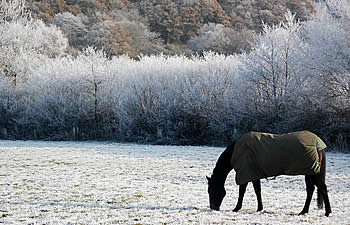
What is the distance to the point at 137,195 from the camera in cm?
884

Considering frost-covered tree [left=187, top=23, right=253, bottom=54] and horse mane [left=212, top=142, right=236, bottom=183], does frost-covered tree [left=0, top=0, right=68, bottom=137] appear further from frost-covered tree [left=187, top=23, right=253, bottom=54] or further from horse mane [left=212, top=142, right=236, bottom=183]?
horse mane [left=212, top=142, right=236, bottom=183]

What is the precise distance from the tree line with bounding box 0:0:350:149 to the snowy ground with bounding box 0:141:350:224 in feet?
27.7

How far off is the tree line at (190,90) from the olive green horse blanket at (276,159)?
15977 millimetres

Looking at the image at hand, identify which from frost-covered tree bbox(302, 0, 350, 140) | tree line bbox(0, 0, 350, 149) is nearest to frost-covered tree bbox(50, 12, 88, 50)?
tree line bbox(0, 0, 350, 149)

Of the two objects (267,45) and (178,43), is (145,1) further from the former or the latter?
(267,45)

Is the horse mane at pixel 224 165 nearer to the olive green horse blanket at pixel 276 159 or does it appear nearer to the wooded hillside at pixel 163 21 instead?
the olive green horse blanket at pixel 276 159

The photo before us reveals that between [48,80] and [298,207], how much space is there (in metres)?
27.3

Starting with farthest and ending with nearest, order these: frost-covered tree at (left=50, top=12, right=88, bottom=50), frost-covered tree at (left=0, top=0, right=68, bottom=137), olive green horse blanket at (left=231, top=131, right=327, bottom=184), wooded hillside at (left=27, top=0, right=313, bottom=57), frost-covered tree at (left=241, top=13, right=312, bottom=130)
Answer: frost-covered tree at (left=50, top=12, right=88, bottom=50) < wooded hillside at (left=27, top=0, right=313, bottom=57) < frost-covered tree at (left=0, top=0, right=68, bottom=137) < frost-covered tree at (left=241, top=13, right=312, bottom=130) < olive green horse blanket at (left=231, top=131, right=327, bottom=184)

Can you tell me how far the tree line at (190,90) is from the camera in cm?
2227

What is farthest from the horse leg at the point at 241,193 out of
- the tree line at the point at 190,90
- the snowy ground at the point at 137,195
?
the tree line at the point at 190,90

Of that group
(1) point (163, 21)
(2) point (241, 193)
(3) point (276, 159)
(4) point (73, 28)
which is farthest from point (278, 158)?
(1) point (163, 21)

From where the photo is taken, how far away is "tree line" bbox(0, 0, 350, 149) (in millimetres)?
22266

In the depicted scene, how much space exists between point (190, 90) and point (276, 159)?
21.8 meters

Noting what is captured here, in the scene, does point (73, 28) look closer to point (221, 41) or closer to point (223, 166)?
point (221, 41)
